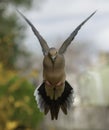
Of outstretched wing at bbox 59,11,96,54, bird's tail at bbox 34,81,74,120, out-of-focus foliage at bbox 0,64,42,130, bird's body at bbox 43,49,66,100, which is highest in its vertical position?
out-of-focus foliage at bbox 0,64,42,130

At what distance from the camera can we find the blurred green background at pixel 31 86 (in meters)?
9.81

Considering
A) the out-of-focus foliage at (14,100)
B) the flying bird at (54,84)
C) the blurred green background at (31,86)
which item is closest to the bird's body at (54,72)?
the flying bird at (54,84)

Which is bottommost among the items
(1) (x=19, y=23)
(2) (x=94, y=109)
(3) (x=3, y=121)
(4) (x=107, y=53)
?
(3) (x=3, y=121)

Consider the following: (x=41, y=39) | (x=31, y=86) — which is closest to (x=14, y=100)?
(x=31, y=86)

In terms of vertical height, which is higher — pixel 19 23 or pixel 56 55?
pixel 19 23

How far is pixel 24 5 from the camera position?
15.8 m

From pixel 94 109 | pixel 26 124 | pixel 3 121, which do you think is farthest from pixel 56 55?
pixel 94 109

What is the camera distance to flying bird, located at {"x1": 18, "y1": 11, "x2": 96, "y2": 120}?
4.32 ft

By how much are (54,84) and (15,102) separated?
7968mm

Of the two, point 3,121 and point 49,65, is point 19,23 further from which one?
point 49,65

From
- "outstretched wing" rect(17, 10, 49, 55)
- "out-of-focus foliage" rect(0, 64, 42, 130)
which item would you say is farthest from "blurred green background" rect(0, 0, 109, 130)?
"outstretched wing" rect(17, 10, 49, 55)

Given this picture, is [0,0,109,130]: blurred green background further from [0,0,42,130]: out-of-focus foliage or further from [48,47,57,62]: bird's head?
[48,47,57,62]: bird's head

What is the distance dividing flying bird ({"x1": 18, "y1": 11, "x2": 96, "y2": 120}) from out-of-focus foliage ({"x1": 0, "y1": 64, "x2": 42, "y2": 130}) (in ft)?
23.6

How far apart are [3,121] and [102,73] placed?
12.0 metres
